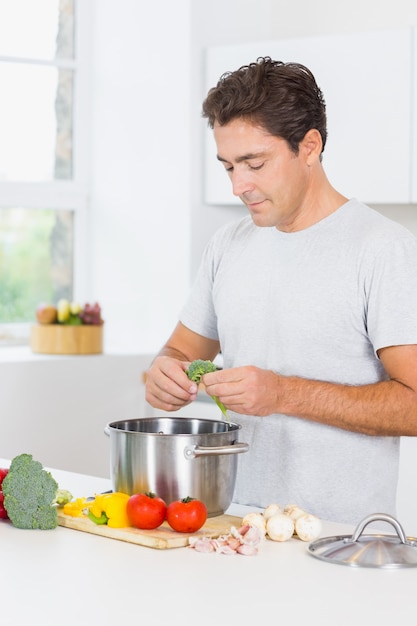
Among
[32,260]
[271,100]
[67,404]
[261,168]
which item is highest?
[271,100]

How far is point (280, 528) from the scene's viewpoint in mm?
1861

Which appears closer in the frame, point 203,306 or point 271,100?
point 271,100

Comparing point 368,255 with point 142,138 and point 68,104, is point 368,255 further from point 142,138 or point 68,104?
point 68,104

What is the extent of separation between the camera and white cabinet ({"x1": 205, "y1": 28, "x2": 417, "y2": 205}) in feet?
12.5

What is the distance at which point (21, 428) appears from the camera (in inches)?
165

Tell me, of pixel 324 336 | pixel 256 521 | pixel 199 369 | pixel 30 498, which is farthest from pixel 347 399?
pixel 30 498

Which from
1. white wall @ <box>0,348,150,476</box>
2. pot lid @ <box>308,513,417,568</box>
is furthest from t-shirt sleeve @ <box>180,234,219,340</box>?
white wall @ <box>0,348,150,476</box>

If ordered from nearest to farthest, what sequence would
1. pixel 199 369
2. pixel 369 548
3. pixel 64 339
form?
pixel 369 548 → pixel 199 369 → pixel 64 339

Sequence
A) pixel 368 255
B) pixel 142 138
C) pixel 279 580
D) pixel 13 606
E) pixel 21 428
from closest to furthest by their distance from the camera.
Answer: pixel 13 606 < pixel 279 580 < pixel 368 255 < pixel 21 428 < pixel 142 138

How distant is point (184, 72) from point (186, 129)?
0.22 m

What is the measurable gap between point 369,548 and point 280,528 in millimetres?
171

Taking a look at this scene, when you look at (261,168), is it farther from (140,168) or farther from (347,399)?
(140,168)

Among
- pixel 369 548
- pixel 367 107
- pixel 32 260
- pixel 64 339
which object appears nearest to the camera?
pixel 369 548

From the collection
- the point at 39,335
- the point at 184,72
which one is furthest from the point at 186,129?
the point at 39,335
